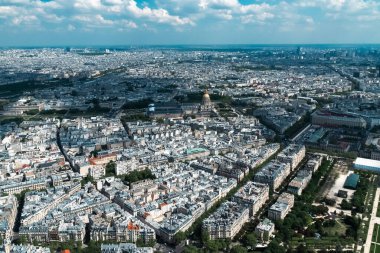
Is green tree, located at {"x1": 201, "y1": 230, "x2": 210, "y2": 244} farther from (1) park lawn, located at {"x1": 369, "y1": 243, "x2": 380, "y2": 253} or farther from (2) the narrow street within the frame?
(1) park lawn, located at {"x1": 369, "y1": 243, "x2": 380, "y2": 253}

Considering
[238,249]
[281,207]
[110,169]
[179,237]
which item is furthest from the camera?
[110,169]

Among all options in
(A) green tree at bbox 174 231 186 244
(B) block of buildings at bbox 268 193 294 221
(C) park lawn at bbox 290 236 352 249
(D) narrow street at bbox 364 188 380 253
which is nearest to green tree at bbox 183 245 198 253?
(A) green tree at bbox 174 231 186 244

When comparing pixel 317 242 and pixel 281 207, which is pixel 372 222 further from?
pixel 281 207

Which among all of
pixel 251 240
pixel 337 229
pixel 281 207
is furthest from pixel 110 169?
pixel 337 229

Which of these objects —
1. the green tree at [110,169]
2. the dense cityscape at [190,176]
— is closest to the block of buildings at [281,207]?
the dense cityscape at [190,176]

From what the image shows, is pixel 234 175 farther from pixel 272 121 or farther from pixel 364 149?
pixel 272 121

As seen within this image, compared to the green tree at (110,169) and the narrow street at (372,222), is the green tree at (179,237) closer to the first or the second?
the narrow street at (372,222)
